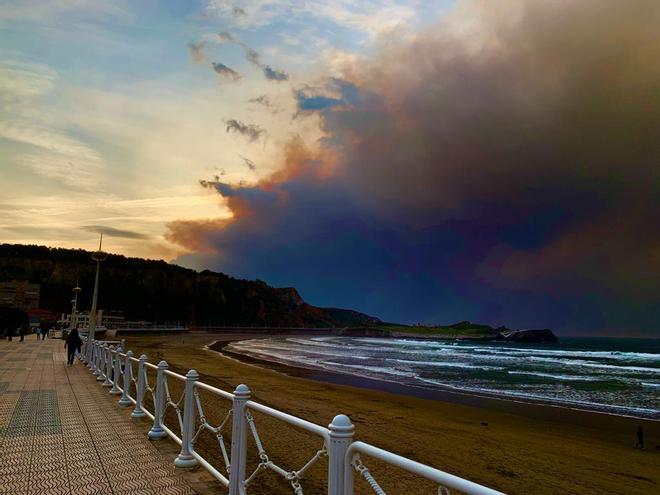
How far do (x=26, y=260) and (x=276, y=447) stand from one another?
15306 cm

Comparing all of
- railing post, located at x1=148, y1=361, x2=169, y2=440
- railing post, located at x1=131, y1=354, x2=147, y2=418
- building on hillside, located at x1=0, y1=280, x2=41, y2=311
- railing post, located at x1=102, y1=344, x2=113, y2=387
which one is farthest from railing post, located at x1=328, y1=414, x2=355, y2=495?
building on hillside, located at x1=0, y1=280, x2=41, y2=311

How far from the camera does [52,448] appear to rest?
604 centimetres

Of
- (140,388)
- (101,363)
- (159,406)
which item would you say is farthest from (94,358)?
(159,406)

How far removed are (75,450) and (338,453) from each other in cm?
478

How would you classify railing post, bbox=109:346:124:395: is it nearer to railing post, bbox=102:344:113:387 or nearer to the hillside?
railing post, bbox=102:344:113:387

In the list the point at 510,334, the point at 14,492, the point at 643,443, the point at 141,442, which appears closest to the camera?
the point at 14,492

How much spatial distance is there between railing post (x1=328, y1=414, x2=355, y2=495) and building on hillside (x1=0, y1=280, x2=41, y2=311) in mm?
94796

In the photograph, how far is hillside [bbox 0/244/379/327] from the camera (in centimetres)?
13188

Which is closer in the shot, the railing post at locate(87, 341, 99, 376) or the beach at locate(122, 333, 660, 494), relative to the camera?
the beach at locate(122, 333, 660, 494)

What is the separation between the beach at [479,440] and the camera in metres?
7.98

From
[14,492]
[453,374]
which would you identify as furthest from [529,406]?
[14,492]

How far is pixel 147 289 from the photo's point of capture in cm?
15012

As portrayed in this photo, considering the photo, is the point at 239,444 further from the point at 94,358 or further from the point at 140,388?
the point at 94,358

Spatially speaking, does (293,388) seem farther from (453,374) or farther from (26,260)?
(26,260)
